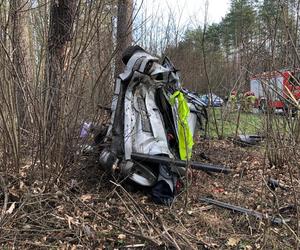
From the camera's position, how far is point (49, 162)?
3424 millimetres

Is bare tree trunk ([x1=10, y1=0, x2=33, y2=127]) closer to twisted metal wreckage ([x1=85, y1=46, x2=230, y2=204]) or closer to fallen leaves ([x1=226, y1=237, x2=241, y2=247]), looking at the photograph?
twisted metal wreckage ([x1=85, y1=46, x2=230, y2=204])

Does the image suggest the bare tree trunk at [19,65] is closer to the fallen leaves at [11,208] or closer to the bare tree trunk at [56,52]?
the bare tree trunk at [56,52]

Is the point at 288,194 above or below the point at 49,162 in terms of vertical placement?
below

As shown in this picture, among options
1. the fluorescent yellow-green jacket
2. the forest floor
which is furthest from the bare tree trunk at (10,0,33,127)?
the fluorescent yellow-green jacket

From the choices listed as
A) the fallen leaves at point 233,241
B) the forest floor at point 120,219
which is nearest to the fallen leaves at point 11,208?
the forest floor at point 120,219

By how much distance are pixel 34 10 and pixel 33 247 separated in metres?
2.30

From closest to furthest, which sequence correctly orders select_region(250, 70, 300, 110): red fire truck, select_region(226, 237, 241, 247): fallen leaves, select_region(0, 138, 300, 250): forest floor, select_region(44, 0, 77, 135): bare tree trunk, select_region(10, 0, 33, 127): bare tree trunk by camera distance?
select_region(0, 138, 300, 250): forest floor
select_region(226, 237, 241, 247): fallen leaves
select_region(10, 0, 33, 127): bare tree trunk
select_region(44, 0, 77, 135): bare tree trunk
select_region(250, 70, 300, 110): red fire truck

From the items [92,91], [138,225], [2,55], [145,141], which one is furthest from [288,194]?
[2,55]

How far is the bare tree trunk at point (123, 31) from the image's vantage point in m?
4.15

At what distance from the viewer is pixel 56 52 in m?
3.68

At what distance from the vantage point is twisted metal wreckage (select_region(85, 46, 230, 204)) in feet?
12.5

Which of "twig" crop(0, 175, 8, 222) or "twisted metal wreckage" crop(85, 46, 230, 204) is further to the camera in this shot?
"twisted metal wreckage" crop(85, 46, 230, 204)

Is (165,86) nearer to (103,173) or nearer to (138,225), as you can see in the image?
(103,173)

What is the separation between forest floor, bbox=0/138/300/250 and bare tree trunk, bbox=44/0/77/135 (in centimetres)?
Answer: 63
